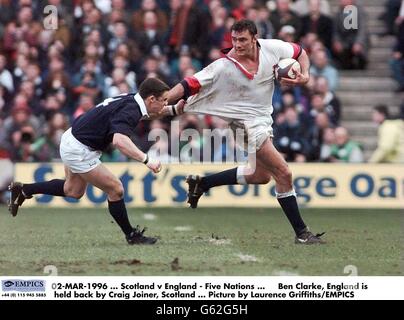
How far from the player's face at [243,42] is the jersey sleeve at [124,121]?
1.18m

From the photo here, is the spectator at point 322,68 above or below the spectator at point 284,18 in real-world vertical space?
below

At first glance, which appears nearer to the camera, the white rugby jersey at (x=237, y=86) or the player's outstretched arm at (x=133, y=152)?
the player's outstretched arm at (x=133, y=152)

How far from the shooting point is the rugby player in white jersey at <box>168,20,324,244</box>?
10.8 m

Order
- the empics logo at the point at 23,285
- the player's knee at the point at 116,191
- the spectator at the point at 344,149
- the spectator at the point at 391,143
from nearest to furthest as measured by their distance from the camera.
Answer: the empics logo at the point at 23,285
the player's knee at the point at 116,191
the spectator at the point at 391,143
the spectator at the point at 344,149

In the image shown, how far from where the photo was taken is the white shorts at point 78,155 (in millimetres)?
10445

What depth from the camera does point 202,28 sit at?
59.5ft

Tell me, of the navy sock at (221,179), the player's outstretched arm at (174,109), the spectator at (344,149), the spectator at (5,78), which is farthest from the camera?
the spectator at (5,78)

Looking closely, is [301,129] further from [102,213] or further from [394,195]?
[102,213]

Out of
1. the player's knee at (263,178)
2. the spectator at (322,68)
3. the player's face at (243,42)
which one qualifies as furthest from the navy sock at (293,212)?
the spectator at (322,68)

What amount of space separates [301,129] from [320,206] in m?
1.48

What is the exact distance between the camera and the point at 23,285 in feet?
28.1

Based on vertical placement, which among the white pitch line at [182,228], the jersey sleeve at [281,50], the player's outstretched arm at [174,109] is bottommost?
the white pitch line at [182,228]

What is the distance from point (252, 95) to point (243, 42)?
1.99 feet
